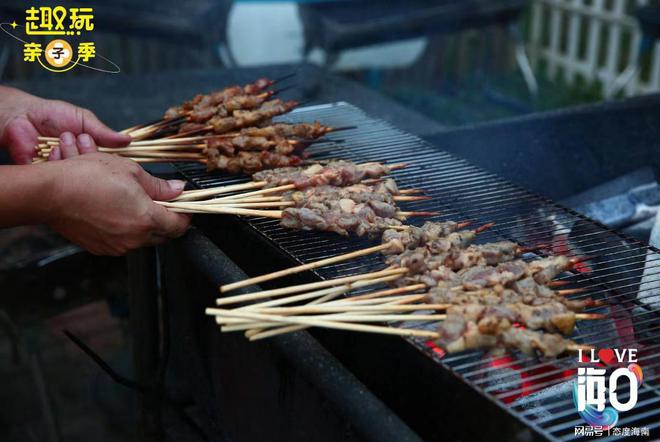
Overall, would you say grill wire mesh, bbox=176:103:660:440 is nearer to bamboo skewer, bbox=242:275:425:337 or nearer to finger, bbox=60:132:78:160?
bamboo skewer, bbox=242:275:425:337

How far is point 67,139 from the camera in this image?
10.9 ft

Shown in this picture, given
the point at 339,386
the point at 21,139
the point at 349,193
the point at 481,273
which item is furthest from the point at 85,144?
the point at 481,273

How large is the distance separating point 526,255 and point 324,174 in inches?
35.3

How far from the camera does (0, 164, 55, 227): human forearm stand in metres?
2.74

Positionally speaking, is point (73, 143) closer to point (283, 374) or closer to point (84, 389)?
point (283, 374)

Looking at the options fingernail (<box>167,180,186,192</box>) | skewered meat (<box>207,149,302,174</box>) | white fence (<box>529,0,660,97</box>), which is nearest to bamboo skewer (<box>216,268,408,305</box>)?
fingernail (<box>167,180,186,192</box>)

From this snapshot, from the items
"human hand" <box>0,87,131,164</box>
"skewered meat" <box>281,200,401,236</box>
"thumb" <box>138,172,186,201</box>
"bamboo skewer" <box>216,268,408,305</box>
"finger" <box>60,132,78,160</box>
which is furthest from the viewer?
"human hand" <box>0,87,131,164</box>

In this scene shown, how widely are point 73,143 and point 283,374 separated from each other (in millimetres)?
1445

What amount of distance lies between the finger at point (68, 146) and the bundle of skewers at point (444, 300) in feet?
3.97

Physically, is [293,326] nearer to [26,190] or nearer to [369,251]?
[369,251]

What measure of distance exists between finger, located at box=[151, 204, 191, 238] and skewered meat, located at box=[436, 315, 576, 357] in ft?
3.95

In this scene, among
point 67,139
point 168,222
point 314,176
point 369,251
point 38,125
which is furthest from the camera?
point 38,125

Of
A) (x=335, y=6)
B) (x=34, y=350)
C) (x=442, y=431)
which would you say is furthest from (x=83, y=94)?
(x=442, y=431)

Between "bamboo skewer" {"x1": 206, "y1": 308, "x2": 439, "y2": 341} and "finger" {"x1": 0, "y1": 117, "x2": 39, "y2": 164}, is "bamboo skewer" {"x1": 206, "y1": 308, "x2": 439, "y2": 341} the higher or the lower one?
the lower one
